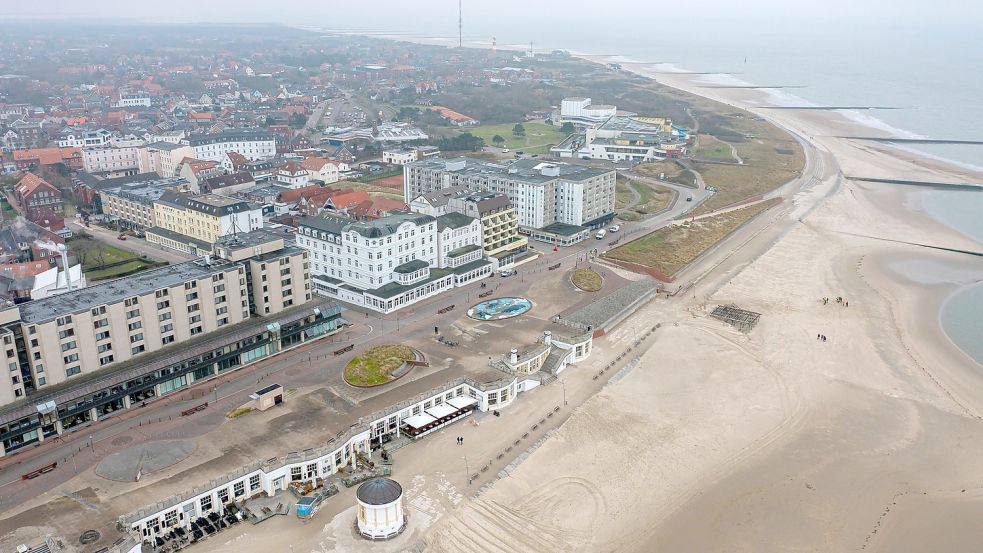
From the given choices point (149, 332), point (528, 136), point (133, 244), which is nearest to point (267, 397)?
point (149, 332)

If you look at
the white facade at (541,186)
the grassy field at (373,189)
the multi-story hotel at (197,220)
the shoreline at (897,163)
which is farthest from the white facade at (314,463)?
the grassy field at (373,189)

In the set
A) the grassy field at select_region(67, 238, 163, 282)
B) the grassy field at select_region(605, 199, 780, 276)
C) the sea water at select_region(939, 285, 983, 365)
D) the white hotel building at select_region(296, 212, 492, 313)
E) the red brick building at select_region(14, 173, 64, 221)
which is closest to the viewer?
the sea water at select_region(939, 285, 983, 365)

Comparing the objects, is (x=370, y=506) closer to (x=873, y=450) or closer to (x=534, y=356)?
(x=534, y=356)

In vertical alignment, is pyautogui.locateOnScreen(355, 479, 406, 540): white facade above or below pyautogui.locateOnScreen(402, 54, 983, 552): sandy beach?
above

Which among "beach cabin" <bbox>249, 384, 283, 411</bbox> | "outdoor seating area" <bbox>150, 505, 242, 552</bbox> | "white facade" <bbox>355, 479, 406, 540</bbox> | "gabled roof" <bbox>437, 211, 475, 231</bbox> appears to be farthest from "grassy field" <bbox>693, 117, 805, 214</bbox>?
"outdoor seating area" <bbox>150, 505, 242, 552</bbox>

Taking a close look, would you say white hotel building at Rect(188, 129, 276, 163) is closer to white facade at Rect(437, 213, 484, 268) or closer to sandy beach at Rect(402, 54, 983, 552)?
white facade at Rect(437, 213, 484, 268)

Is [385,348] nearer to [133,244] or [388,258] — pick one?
[388,258]

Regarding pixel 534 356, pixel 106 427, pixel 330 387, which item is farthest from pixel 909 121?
pixel 106 427
